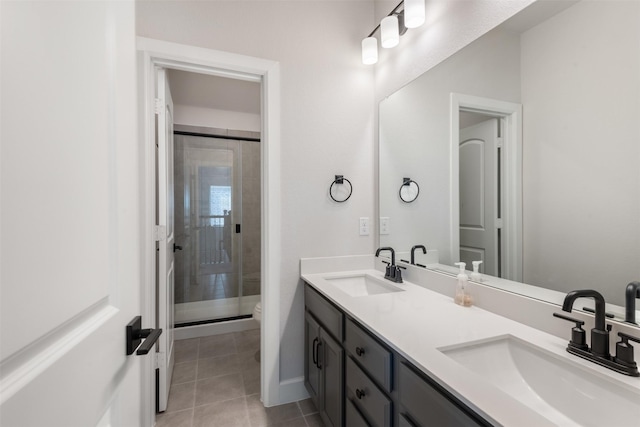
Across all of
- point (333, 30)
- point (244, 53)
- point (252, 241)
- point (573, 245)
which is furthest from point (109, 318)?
point (252, 241)

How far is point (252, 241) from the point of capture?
3328 mm

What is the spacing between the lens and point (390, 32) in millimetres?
1688

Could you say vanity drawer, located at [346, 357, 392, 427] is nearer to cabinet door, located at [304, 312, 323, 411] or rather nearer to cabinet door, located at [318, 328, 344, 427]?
cabinet door, located at [318, 328, 344, 427]

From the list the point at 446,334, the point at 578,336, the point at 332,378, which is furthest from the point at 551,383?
the point at 332,378

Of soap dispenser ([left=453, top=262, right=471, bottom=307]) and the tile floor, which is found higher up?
soap dispenser ([left=453, top=262, right=471, bottom=307])

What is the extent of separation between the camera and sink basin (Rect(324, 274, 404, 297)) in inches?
71.4

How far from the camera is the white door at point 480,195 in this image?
4.09ft

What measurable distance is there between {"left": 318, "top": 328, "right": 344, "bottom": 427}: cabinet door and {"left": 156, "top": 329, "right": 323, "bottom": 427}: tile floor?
1.16ft

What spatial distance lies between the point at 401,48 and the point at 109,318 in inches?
76.9

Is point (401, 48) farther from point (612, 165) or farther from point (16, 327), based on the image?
point (16, 327)

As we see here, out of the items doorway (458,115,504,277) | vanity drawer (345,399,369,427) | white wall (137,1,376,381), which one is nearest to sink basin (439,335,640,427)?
doorway (458,115,504,277)

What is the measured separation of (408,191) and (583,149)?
3.11 feet

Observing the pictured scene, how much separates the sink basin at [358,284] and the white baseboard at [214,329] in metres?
1.63

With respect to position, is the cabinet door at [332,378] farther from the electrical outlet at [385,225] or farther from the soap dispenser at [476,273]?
the electrical outlet at [385,225]
